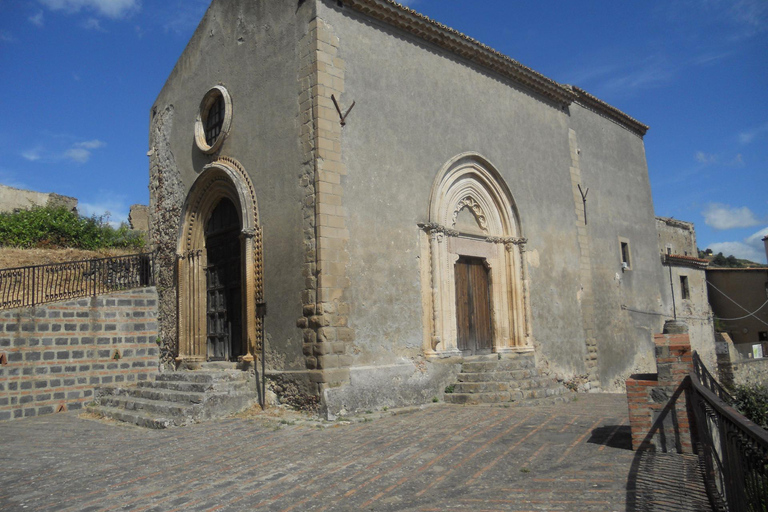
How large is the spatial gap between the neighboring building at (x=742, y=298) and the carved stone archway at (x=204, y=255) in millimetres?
18995

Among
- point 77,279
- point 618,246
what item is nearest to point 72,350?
point 77,279

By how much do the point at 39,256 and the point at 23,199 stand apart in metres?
6.65

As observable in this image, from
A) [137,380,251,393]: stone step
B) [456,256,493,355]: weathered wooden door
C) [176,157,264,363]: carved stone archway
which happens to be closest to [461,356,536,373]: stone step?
[456,256,493,355]: weathered wooden door

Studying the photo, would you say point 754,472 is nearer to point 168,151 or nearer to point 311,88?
point 311,88

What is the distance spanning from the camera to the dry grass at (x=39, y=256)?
14.4 metres

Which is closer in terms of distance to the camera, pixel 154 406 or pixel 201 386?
pixel 154 406

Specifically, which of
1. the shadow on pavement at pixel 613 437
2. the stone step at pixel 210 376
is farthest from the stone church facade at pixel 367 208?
the shadow on pavement at pixel 613 437

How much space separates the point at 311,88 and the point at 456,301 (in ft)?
15.7

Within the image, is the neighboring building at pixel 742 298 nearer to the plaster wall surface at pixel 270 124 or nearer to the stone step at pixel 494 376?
the stone step at pixel 494 376

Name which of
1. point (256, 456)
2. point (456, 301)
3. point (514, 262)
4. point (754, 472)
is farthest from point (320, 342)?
point (754, 472)

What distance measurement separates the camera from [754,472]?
2.79 meters

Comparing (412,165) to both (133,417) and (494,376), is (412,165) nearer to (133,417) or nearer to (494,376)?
(494,376)

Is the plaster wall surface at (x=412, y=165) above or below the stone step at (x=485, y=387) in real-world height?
above

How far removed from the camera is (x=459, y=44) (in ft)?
38.6
